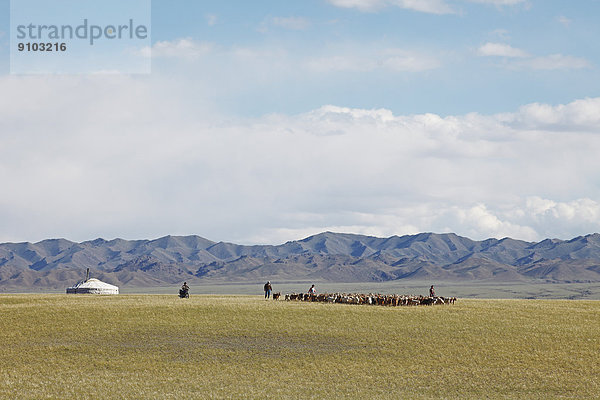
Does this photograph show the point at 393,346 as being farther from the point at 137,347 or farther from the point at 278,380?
the point at 137,347

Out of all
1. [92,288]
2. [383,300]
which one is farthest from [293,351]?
[92,288]

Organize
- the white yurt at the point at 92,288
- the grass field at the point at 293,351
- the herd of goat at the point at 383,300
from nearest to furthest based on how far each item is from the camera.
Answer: the grass field at the point at 293,351
the herd of goat at the point at 383,300
the white yurt at the point at 92,288

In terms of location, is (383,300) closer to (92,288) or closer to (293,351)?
(293,351)

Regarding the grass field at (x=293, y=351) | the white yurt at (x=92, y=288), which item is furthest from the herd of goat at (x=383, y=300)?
the white yurt at (x=92, y=288)

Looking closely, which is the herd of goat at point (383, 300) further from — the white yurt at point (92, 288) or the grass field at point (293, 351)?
the white yurt at point (92, 288)

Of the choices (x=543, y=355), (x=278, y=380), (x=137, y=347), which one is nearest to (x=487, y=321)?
(x=543, y=355)

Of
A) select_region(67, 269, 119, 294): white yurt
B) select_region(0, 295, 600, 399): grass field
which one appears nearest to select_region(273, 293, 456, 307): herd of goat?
select_region(0, 295, 600, 399): grass field

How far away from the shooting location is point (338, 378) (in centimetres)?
3828

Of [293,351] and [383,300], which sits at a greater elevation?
[383,300]

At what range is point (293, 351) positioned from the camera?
44.0m

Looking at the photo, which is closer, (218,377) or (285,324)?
(218,377)

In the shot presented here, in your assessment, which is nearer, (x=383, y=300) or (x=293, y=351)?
(x=293, y=351)

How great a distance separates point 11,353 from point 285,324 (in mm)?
19348

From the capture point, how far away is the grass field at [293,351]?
36.0 meters
